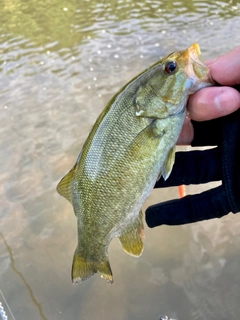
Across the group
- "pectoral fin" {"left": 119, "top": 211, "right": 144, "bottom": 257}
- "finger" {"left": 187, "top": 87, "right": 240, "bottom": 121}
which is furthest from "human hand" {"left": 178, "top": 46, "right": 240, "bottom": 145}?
"pectoral fin" {"left": 119, "top": 211, "right": 144, "bottom": 257}

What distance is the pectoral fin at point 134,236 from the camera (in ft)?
6.13

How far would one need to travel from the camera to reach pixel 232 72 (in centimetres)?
190

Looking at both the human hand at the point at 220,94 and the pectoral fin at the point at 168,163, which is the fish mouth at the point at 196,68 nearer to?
the human hand at the point at 220,94

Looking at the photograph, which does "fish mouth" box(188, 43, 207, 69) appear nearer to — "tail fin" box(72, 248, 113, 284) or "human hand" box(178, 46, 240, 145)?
"human hand" box(178, 46, 240, 145)

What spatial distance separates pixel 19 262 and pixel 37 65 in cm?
459

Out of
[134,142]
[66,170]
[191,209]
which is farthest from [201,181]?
[66,170]

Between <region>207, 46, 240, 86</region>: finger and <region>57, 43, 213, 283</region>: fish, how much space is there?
0.12 meters

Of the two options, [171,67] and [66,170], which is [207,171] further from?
[66,170]

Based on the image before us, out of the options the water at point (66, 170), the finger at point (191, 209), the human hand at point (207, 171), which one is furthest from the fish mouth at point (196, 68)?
the water at point (66, 170)

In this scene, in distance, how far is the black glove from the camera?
2322 mm

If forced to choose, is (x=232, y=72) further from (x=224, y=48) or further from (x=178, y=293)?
(x=224, y=48)

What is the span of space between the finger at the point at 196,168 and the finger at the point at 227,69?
0.62 meters

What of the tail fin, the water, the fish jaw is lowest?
the water

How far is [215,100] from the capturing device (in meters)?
1.79
